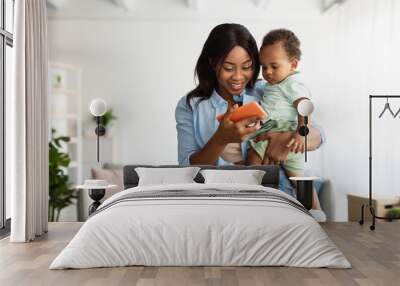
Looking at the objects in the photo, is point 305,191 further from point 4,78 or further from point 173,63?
point 4,78

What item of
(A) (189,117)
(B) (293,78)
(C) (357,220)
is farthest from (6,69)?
(C) (357,220)

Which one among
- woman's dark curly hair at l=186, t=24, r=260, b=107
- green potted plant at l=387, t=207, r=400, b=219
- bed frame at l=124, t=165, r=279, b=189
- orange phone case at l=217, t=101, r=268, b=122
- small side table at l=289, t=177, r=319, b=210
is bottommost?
green potted plant at l=387, t=207, r=400, b=219

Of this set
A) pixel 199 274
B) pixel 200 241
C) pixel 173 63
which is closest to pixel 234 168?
pixel 173 63

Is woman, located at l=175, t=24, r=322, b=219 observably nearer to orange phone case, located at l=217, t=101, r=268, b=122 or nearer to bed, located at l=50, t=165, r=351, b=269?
orange phone case, located at l=217, t=101, r=268, b=122

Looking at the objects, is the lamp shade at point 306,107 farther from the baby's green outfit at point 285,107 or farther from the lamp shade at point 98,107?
the lamp shade at point 98,107

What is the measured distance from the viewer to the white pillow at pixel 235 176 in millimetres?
7332

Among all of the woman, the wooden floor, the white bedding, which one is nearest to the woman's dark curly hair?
the woman

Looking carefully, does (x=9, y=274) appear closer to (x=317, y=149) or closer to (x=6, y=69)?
(x=6, y=69)

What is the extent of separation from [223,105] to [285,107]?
2.68 ft

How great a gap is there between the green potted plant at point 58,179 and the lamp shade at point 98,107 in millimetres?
610

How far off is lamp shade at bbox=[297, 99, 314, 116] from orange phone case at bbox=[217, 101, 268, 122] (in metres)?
0.50

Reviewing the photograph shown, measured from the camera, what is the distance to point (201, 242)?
4977 mm

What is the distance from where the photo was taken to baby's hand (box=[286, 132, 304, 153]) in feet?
26.5

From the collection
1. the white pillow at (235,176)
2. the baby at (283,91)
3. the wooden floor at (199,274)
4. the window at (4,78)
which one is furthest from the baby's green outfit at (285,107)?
the window at (4,78)
